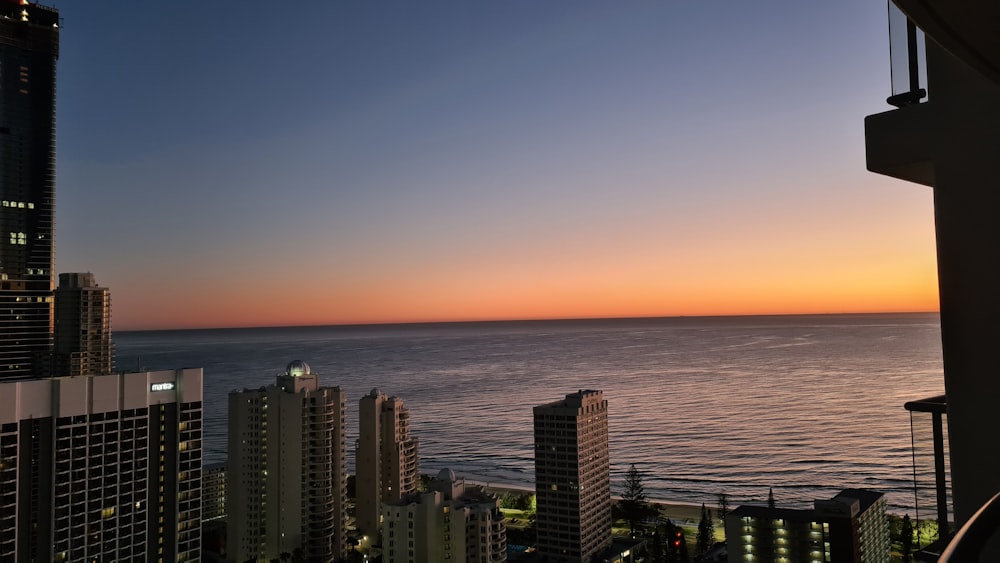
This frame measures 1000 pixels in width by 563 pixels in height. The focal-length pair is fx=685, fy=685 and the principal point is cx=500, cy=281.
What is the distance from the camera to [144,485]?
14312 millimetres

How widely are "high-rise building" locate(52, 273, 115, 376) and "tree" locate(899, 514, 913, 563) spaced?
3449cm

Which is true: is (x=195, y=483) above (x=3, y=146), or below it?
below

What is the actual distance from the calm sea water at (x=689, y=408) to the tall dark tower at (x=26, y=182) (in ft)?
34.2

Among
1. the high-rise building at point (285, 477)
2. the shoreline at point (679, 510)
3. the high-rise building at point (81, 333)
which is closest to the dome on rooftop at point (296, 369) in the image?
the high-rise building at point (285, 477)

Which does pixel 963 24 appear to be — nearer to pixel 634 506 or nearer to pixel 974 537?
pixel 974 537

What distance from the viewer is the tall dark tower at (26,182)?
3719cm

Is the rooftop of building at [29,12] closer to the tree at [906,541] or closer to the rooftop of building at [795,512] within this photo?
the rooftop of building at [795,512]

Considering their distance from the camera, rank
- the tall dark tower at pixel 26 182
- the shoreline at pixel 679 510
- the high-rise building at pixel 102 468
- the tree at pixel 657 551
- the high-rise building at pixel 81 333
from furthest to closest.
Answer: the tall dark tower at pixel 26 182 < the high-rise building at pixel 81 333 < the shoreline at pixel 679 510 < the tree at pixel 657 551 < the high-rise building at pixel 102 468

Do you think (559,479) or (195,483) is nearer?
(195,483)

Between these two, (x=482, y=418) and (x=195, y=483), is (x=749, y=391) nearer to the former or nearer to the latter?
(x=482, y=418)

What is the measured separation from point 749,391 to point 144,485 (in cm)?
3348

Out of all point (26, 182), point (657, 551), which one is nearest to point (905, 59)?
point (657, 551)

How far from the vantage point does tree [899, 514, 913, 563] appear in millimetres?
14391

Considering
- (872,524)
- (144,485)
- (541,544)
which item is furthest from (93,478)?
(872,524)
